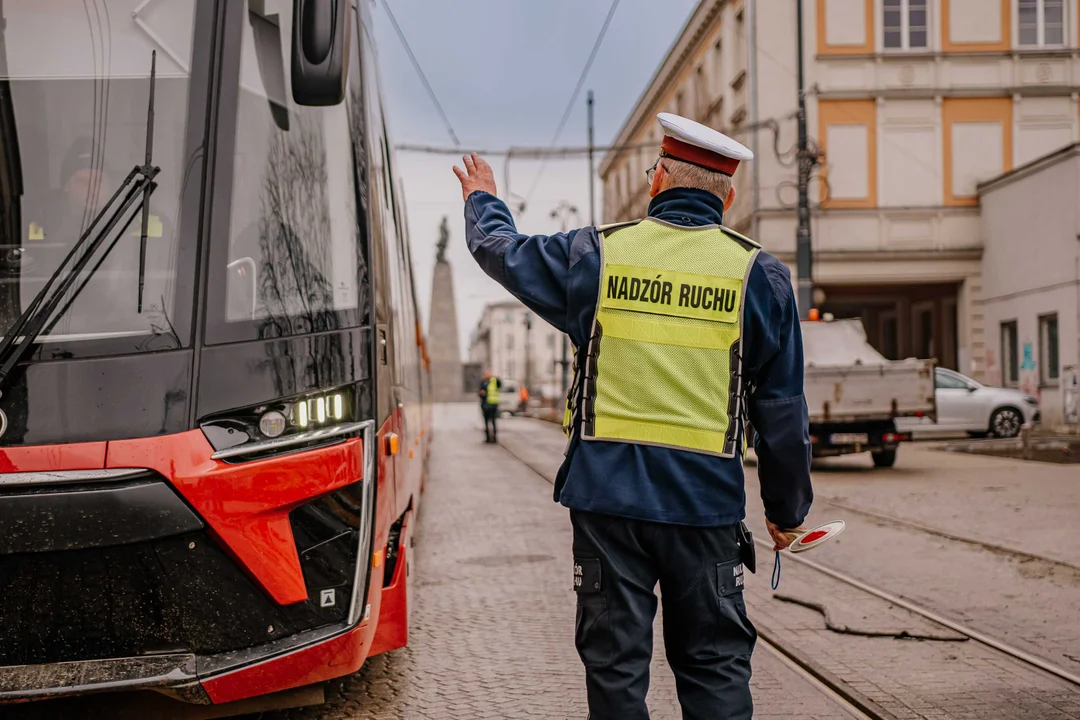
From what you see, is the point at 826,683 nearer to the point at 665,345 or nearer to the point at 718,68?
the point at 665,345

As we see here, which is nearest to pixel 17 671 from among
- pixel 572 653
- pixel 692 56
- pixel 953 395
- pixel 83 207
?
pixel 83 207

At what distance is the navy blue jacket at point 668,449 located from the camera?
8.73ft

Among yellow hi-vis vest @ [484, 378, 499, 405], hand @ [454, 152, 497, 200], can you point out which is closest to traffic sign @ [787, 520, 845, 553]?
hand @ [454, 152, 497, 200]

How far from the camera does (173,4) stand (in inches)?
146

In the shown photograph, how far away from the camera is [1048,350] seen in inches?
954

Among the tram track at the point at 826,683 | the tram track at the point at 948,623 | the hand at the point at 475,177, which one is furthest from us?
the tram track at the point at 948,623

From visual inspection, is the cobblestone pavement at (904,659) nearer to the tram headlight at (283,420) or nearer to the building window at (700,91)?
the tram headlight at (283,420)

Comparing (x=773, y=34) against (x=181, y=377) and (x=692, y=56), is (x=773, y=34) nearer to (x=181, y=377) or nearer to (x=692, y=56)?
(x=692, y=56)

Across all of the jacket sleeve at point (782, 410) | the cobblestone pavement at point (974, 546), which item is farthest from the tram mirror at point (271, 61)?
the cobblestone pavement at point (974, 546)

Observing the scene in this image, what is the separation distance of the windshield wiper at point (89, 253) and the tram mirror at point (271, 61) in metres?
0.34

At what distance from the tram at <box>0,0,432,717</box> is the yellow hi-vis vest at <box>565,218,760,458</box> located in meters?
1.13

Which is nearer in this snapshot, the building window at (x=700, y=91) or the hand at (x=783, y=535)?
the hand at (x=783, y=535)

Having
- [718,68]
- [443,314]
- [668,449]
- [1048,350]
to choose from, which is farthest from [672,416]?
[443,314]

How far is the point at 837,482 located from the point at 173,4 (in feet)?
39.2
